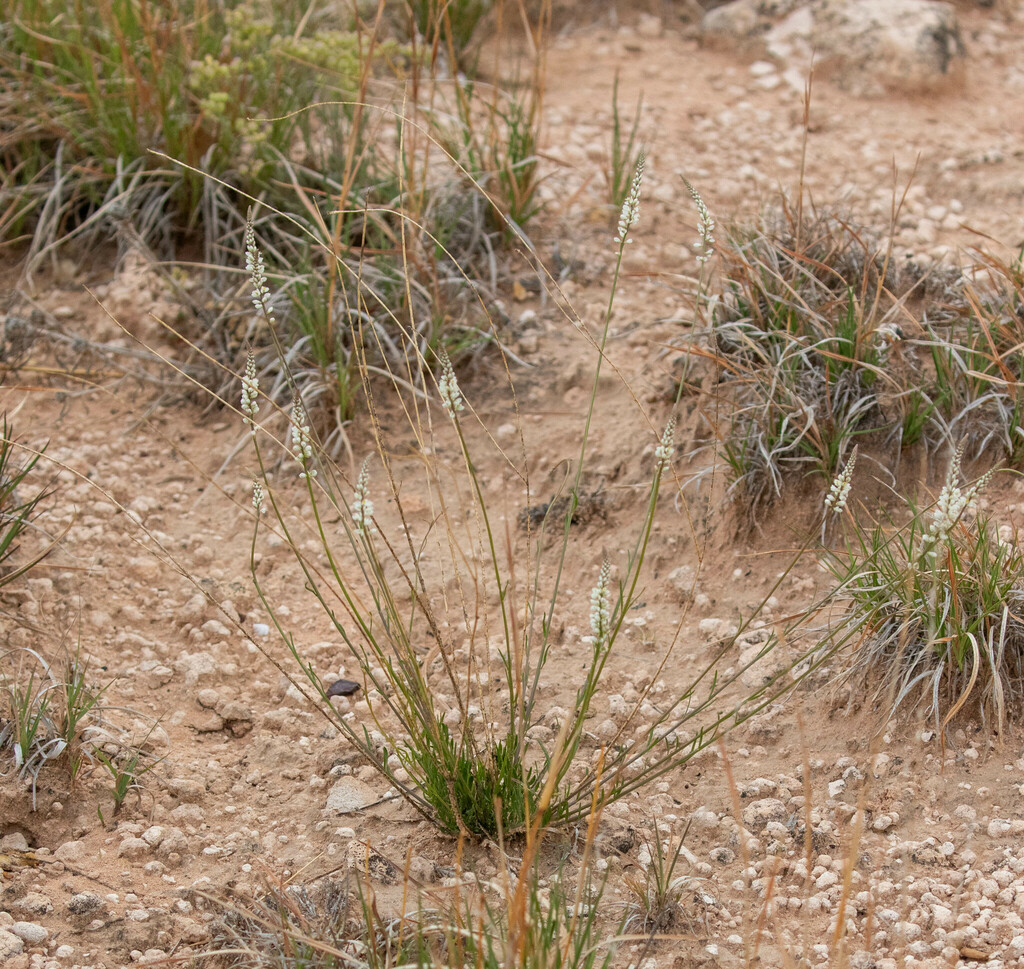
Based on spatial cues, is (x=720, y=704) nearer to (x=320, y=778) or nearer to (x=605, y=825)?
(x=605, y=825)

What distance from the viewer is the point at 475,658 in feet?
8.59

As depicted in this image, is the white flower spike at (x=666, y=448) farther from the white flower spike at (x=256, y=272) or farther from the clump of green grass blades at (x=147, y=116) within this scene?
the clump of green grass blades at (x=147, y=116)

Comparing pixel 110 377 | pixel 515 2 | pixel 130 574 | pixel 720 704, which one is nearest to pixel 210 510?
pixel 130 574

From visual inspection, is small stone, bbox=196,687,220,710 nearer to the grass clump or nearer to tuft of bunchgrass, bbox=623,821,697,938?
the grass clump

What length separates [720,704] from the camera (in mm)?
2379

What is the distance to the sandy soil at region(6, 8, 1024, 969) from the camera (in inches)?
73.2

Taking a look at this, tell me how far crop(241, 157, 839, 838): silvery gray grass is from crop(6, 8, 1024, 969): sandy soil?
2.6 inches

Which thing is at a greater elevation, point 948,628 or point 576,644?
point 948,628

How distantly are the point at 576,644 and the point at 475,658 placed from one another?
0.26m

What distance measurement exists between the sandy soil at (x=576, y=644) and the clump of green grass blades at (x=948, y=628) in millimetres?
97

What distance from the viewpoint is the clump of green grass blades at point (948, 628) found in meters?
2.12

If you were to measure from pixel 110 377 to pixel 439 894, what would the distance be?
8.05 feet

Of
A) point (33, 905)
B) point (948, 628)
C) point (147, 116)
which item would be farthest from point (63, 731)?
point (147, 116)

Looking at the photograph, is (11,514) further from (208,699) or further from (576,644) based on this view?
(576,644)
